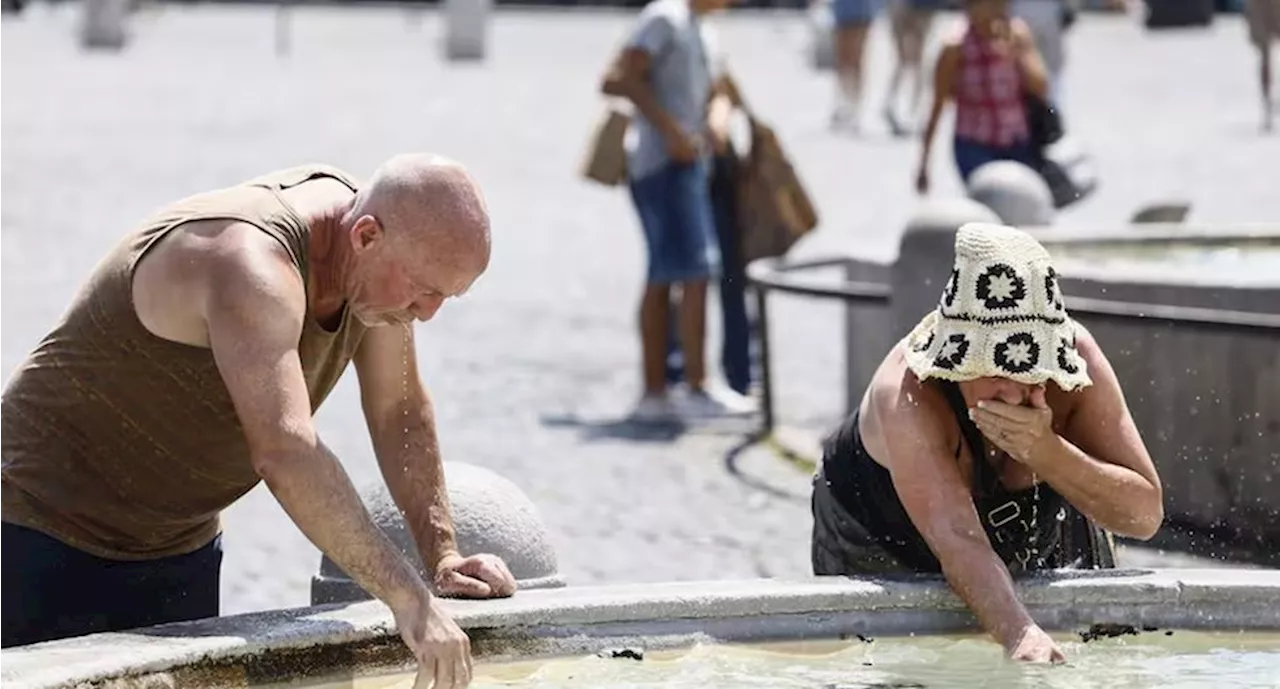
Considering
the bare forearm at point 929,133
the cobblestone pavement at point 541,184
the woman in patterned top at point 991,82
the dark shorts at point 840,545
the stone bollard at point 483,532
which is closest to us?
the dark shorts at point 840,545

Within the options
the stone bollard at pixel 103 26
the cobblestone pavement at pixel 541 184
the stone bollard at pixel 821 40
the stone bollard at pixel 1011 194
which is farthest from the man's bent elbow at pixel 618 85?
the stone bollard at pixel 103 26

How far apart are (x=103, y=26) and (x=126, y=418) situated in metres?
29.7

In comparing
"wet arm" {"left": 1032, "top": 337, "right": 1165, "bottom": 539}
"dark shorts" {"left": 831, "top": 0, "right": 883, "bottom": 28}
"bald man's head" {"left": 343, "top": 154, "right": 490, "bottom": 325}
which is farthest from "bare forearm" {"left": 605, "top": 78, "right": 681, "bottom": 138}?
"dark shorts" {"left": 831, "top": 0, "right": 883, "bottom": 28}

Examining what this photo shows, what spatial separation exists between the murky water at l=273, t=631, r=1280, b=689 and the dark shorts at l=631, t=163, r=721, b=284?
555 centimetres

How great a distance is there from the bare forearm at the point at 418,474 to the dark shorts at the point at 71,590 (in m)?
0.40

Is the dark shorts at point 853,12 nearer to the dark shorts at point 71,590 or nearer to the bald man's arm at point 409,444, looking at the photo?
the bald man's arm at point 409,444

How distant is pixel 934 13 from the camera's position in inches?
952

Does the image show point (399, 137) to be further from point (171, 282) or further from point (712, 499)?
point (171, 282)

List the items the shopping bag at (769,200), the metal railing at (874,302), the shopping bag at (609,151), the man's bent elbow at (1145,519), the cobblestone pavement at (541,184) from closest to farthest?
1. the man's bent elbow at (1145,519)
2. the metal railing at (874,302)
3. the cobblestone pavement at (541,184)
4. the shopping bag at (609,151)
5. the shopping bag at (769,200)

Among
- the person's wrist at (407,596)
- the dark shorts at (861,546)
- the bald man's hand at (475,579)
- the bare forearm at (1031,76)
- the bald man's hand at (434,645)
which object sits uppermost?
the bare forearm at (1031,76)

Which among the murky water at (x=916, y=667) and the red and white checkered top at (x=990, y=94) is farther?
the red and white checkered top at (x=990, y=94)

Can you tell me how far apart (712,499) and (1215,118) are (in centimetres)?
1570

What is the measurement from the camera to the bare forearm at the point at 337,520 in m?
4.07

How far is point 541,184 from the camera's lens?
1917 centimetres
